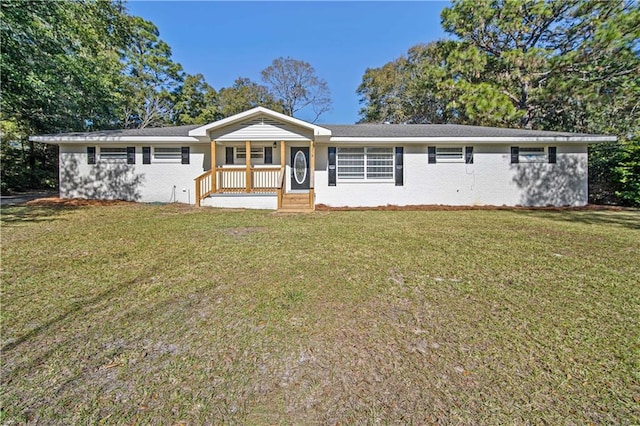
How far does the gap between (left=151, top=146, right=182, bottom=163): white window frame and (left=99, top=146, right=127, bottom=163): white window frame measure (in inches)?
47.0

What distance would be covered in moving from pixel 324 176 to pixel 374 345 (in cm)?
1016

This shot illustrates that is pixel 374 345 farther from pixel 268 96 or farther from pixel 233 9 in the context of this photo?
pixel 268 96

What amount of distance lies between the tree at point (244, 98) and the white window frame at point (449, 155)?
2063cm

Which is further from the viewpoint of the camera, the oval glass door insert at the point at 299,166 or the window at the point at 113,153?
the oval glass door insert at the point at 299,166

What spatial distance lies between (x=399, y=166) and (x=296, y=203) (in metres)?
4.50

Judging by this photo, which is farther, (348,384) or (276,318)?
(276,318)

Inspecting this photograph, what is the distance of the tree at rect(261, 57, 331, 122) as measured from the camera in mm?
30297

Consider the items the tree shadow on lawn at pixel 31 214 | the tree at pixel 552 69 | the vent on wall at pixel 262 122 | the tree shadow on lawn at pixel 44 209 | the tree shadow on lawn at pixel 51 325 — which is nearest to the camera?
the tree shadow on lawn at pixel 51 325

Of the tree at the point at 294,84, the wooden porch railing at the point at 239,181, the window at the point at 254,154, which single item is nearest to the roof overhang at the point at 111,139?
the wooden porch railing at the point at 239,181

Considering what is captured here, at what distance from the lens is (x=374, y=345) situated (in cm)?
261

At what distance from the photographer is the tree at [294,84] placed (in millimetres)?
30297

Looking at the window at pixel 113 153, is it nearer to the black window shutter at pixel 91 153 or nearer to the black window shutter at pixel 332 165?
the black window shutter at pixel 91 153

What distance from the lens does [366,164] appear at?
12500 mm

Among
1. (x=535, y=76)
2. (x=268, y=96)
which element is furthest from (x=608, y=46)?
(x=268, y=96)
